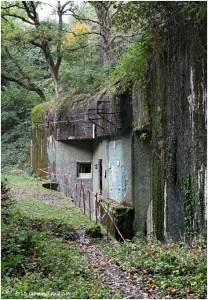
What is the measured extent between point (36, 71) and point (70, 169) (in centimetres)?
861

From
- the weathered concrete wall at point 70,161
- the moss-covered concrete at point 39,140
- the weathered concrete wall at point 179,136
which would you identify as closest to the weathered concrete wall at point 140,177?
the weathered concrete wall at point 179,136

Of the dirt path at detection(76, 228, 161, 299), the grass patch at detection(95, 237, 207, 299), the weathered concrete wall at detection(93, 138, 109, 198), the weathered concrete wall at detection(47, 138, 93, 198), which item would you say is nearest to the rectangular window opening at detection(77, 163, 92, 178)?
the weathered concrete wall at detection(47, 138, 93, 198)

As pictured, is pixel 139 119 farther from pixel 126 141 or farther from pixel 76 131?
pixel 76 131

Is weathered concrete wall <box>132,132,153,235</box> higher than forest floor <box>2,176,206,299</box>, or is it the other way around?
weathered concrete wall <box>132,132,153,235</box>

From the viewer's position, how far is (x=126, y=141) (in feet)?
36.9

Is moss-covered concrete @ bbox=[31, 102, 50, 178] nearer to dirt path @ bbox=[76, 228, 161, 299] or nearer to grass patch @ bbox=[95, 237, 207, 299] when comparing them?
dirt path @ bbox=[76, 228, 161, 299]

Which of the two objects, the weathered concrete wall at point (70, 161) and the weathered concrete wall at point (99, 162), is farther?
the weathered concrete wall at point (70, 161)

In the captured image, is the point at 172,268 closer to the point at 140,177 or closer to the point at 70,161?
the point at 140,177

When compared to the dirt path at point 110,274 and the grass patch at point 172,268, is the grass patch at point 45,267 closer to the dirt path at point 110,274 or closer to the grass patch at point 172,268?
the dirt path at point 110,274

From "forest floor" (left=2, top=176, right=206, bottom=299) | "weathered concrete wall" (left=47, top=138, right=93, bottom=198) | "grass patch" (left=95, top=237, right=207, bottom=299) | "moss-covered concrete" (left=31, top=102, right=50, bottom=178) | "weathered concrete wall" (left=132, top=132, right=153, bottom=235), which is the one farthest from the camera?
"moss-covered concrete" (left=31, top=102, right=50, bottom=178)

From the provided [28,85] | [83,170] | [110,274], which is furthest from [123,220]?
[28,85]

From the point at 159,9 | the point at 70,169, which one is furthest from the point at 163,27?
the point at 70,169

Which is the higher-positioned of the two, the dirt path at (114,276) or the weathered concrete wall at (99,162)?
the weathered concrete wall at (99,162)

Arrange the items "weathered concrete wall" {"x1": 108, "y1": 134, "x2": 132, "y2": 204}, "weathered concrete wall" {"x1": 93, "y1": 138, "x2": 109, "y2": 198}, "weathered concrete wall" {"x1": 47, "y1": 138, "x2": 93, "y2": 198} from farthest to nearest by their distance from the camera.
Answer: "weathered concrete wall" {"x1": 47, "y1": 138, "x2": 93, "y2": 198}, "weathered concrete wall" {"x1": 93, "y1": 138, "x2": 109, "y2": 198}, "weathered concrete wall" {"x1": 108, "y1": 134, "x2": 132, "y2": 204}
